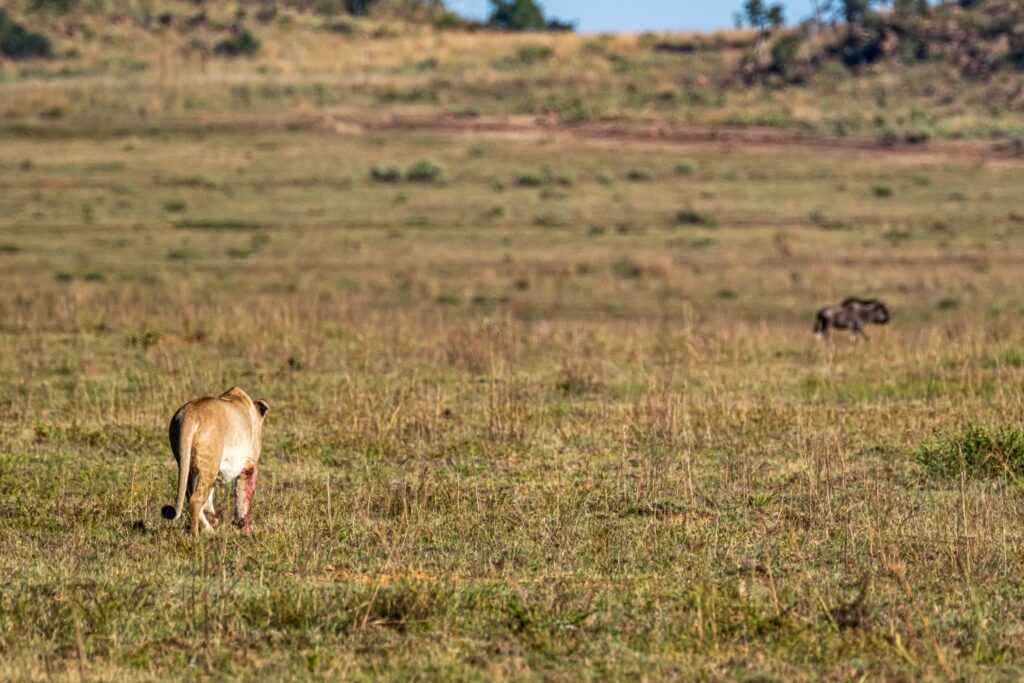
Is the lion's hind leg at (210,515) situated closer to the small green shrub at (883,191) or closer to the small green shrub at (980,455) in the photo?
the small green shrub at (980,455)

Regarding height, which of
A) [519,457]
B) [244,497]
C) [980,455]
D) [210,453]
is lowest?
[519,457]

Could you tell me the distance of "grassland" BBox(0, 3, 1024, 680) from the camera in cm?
673

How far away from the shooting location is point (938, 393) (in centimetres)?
1406

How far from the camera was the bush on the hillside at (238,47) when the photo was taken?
249 ft

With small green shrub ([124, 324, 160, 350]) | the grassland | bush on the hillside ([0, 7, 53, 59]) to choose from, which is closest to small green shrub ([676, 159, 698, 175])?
the grassland

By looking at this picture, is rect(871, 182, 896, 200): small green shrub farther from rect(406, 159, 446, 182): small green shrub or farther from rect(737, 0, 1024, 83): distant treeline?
rect(737, 0, 1024, 83): distant treeline

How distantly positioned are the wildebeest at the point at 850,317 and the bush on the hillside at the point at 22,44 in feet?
203

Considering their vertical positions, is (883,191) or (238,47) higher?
(238,47)

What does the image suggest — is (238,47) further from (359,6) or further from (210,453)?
(210,453)

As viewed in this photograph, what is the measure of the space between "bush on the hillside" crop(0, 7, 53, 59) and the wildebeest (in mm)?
61747

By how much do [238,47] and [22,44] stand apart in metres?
9.84

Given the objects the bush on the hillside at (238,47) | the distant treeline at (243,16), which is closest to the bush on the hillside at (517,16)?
the distant treeline at (243,16)

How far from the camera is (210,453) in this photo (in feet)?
26.4

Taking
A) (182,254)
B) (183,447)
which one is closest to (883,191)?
(182,254)
